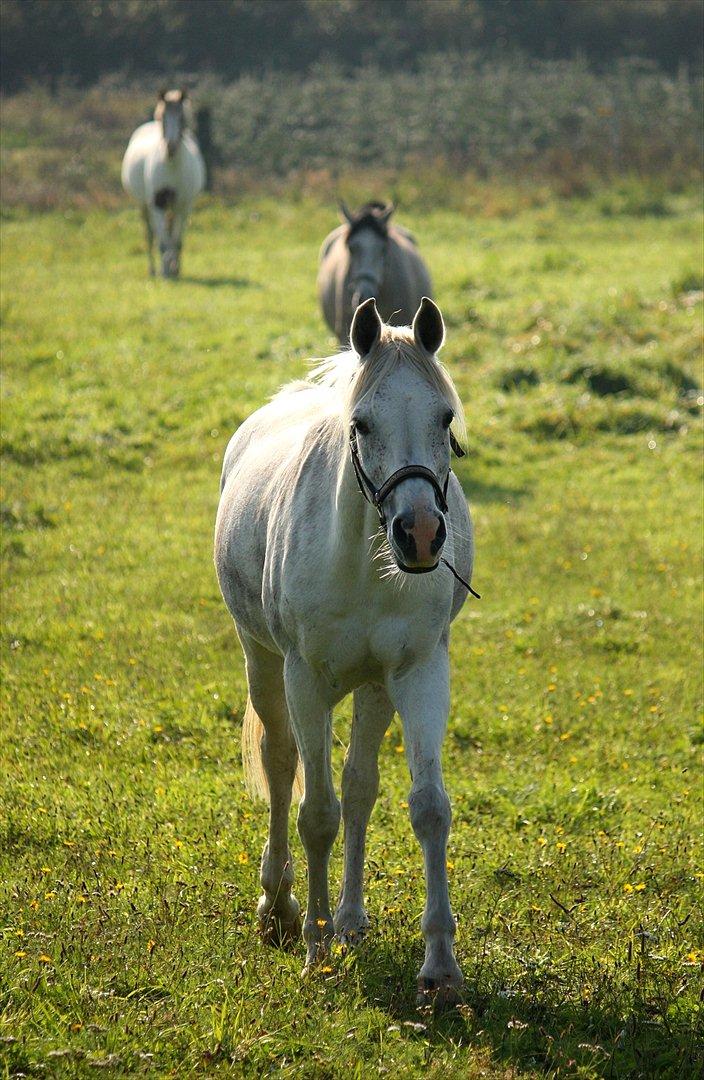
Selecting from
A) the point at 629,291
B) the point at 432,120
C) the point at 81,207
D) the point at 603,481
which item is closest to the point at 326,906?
the point at 603,481

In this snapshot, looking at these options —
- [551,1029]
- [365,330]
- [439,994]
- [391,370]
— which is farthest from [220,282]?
[551,1029]

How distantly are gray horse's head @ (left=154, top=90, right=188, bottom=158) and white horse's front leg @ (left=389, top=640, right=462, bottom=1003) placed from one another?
65.9 feet

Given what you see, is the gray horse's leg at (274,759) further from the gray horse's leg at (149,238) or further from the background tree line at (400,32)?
the background tree line at (400,32)

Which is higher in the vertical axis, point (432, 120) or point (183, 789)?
point (432, 120)

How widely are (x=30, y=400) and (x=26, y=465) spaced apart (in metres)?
1.94

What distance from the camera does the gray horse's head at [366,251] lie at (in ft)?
42.0

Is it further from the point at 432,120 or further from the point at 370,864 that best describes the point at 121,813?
the point at 432,120

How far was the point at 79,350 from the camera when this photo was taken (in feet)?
53.4

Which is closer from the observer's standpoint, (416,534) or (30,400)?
(416,534)

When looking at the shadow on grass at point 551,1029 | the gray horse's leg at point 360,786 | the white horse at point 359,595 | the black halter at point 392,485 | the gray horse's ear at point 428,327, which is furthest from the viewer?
the gray horse's leg at point 360,786

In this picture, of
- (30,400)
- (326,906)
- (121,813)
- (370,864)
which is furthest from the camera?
(30,400)

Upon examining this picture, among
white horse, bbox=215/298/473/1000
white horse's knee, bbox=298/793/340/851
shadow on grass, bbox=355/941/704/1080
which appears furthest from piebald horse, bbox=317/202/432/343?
shadow on grass, bbox=355/941/704/1080

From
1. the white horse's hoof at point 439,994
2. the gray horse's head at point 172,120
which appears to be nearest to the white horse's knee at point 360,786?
the white horse's hoof at point 439,994

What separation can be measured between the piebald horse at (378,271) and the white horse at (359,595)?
778 cm
